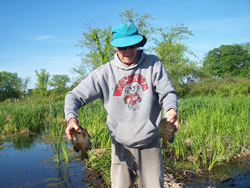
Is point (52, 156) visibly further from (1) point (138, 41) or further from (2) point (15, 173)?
(1) point (138, 41)

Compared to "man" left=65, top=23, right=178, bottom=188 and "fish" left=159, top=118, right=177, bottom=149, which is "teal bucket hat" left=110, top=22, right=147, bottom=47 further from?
"fish" left=159, top=118, right=177, bottom=149

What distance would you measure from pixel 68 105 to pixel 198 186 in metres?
2.44

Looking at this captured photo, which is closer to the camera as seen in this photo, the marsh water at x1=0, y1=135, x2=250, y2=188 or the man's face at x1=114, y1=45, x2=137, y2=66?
the man's face at x1=114, y1=45, x2=137, y2=66

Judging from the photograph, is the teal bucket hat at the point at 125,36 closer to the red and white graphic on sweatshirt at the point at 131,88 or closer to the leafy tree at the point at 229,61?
the red and white graphic on sweatshirt at the point at 131,88

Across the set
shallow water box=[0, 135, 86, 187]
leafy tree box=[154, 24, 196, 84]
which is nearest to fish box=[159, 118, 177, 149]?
shallow water box=[0, 135, 86, 187]

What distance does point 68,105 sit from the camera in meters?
1.73

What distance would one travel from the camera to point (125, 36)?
1783 millimetres

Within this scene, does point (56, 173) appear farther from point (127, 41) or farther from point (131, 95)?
point (127, 41)

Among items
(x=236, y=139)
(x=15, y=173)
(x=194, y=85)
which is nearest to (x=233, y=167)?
(x=236, y=139)

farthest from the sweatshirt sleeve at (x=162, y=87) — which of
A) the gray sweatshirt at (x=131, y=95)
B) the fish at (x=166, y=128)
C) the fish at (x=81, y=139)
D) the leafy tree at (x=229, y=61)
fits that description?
the leafy tree at (x=229, y=61)

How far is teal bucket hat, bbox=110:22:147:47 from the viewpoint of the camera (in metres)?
1.73

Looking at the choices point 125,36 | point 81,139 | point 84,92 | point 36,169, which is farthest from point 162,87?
point 36,169

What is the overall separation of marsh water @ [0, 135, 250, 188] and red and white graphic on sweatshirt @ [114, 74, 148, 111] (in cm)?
212

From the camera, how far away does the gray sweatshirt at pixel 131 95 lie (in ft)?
5.84
